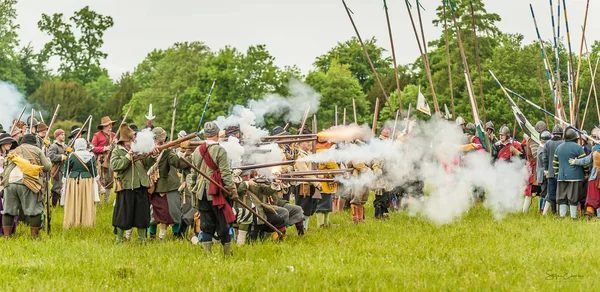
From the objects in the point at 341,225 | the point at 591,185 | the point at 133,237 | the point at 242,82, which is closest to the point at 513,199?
the point at 591,185

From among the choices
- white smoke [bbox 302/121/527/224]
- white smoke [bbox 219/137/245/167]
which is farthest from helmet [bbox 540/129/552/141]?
white smoke [bbox 219/137/245/167]

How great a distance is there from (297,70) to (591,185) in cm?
3606

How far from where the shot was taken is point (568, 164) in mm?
15109

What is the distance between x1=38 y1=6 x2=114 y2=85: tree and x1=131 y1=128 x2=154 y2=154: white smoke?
64.3 meters

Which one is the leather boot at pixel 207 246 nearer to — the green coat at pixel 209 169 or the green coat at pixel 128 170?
the green coat at pixel 209 169

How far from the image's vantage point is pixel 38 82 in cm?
7944

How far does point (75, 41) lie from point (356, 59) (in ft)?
91.6

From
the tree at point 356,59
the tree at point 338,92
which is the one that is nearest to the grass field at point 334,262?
the tree at point 338,92

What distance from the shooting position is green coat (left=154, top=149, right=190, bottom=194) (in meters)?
12.0

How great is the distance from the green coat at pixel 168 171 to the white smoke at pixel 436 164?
2684mm

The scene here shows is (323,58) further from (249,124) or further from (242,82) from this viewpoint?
(249,124)

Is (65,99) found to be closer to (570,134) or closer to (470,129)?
(470,129)

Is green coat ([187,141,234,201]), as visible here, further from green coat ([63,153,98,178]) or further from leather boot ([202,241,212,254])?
green coat ([63,153,98,178])

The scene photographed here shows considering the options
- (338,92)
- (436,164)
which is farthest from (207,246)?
(338,92)
